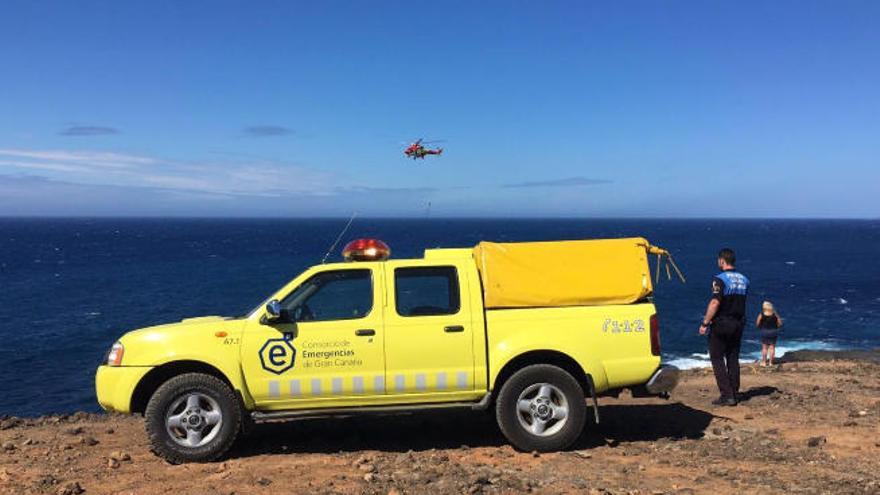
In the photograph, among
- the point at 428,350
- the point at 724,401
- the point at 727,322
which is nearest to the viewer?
the point at 428,350

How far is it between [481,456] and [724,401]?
13.8 ft

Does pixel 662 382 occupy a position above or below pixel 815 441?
above

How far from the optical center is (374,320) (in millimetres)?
7164

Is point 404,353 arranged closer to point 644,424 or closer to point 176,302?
point 644,424

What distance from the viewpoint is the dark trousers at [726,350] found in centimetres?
928

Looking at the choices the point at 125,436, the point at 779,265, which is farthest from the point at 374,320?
the point at 779,265

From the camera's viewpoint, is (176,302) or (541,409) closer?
(541,409)

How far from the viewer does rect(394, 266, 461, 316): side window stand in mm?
7258

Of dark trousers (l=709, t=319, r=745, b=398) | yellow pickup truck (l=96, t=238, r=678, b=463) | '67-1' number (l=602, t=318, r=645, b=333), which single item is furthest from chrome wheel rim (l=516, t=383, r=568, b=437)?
dark trousers (l=709, t=319, r=745, b=398)

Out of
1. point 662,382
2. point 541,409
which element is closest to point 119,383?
point 541,409

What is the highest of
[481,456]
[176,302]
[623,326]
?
[623,326]

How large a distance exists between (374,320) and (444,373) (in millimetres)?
885

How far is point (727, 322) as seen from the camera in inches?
366

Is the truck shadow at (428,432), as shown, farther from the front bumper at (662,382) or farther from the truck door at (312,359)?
the front bumper at (662,382)
